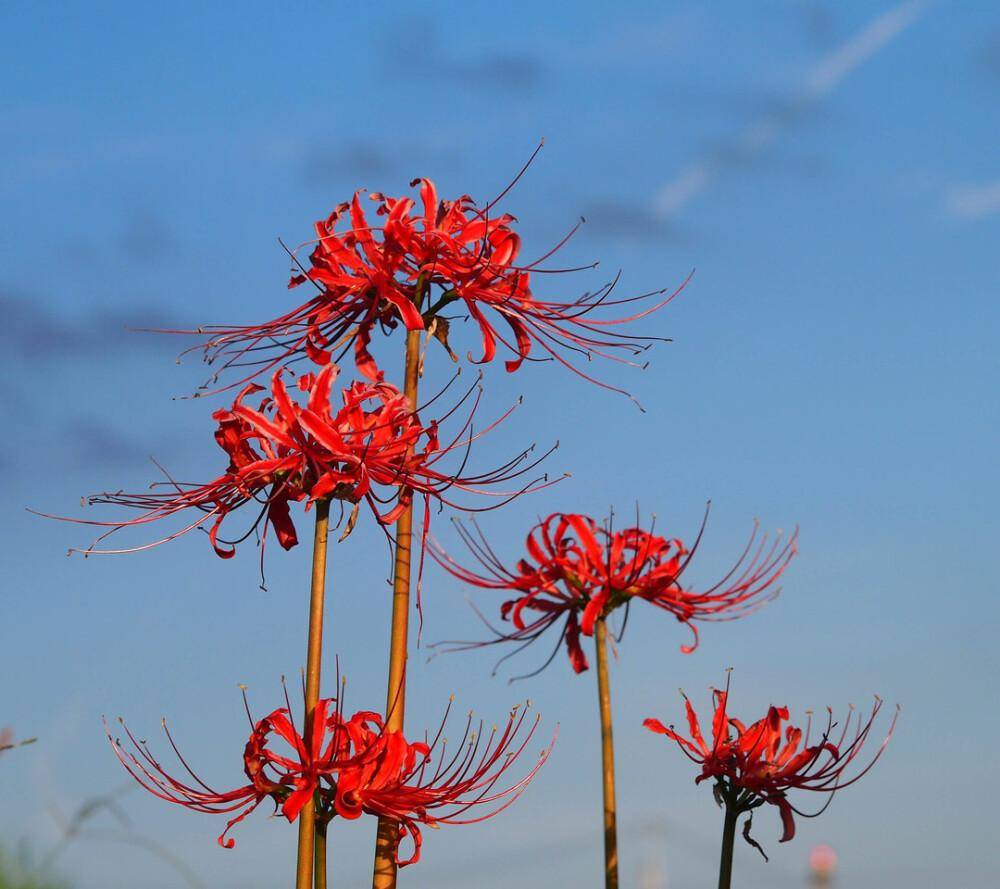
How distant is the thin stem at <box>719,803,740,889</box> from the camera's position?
5.57 m

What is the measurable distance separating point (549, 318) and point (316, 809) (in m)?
2.17

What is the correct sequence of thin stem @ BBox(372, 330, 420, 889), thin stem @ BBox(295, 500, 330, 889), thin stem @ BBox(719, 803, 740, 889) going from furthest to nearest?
thin stem @ BBox(719, 803, 740, 889), thin stem @ BBox(372, 330, 420, 889), thin stem @ BBox(295, 500, 330, 889)

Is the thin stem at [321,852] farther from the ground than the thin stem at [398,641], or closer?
closer

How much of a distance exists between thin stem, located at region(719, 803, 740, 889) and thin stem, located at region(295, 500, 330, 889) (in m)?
1.67

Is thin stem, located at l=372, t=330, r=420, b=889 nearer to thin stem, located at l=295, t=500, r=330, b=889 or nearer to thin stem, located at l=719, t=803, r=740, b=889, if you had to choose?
thin stem, located at l=295, t=500, r=330, b=889

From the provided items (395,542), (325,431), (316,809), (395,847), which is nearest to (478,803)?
(395,847)

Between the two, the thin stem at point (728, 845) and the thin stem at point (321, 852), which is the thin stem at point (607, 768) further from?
the thin stem at point (321, 852)

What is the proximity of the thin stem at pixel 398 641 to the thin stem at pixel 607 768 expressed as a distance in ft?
3.20

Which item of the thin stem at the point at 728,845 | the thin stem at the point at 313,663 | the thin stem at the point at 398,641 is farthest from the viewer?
the thin stem at the point at 728,845

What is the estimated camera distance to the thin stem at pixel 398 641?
5148mm

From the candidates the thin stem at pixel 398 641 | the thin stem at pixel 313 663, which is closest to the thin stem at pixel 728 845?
the thin stem at pixel 398 641

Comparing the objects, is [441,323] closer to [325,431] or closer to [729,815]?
[325,431]

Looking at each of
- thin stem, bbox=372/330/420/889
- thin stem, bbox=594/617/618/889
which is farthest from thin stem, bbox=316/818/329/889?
thin stem, bbox=594/617/618/889

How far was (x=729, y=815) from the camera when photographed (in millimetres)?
5773
